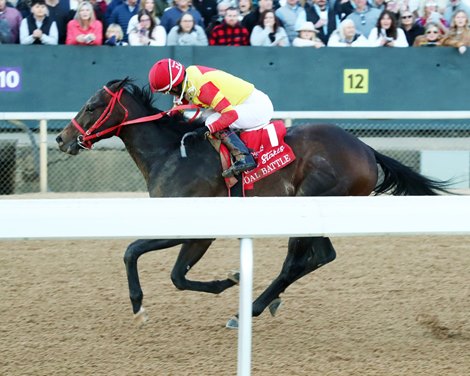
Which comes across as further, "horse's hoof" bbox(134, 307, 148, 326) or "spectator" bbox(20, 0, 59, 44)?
"spectator" bbox(20, 0, 59, 44)

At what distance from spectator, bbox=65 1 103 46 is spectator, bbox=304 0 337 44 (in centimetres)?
229

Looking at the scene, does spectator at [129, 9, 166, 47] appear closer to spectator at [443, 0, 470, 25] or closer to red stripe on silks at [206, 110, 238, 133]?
spectator at [443, 0, 470, 25]

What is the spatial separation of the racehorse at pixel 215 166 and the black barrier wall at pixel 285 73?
4.68 meters

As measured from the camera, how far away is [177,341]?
17.6 feet

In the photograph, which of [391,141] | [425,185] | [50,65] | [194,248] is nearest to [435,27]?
[391,141]

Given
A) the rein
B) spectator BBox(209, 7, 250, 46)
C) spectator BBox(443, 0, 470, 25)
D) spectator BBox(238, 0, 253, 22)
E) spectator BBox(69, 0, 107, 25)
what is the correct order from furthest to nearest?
spectator BBox(443, 0, 470, 25) < spectator BBox(238, 0, 253, 22) < spectator BBox(209, 7, 250, 46) < spectator BBox(69, 0, 107, 25) < the rein

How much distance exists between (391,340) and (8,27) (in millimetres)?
6916

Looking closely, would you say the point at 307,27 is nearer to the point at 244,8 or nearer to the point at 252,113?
the point at 244,8

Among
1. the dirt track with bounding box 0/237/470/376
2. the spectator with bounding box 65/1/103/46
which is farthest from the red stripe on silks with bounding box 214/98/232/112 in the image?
the spectator with bounding box 65/1/103/46

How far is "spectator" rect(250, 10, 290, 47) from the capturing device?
11.2 metres

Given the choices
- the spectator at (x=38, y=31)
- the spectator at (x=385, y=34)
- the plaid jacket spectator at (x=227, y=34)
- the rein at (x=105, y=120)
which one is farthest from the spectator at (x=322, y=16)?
the rein at (x=105, y=120)

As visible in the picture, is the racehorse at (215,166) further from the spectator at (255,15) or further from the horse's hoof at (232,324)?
the spectator at (255,15)

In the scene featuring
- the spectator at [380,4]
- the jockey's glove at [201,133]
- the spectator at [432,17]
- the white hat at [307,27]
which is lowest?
the jockey's glove at [201,133]

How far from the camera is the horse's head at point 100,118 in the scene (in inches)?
249
